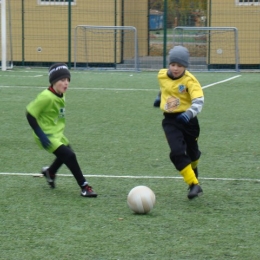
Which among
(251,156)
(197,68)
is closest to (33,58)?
(197,68)

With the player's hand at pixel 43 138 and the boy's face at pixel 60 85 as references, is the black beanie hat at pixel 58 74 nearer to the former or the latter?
the boy's face at pixel 60 85

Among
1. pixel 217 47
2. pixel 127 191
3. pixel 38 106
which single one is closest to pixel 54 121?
pixel 38 106

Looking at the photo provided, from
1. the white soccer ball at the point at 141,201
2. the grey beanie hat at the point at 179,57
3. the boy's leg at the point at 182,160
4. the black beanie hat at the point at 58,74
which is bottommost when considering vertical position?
the white soccer ball at the point at 141,201

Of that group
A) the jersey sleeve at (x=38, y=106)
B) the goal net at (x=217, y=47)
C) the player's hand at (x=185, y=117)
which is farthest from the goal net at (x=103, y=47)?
the player's hand at (x=185, y=117)

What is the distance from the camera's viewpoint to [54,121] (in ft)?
22.7

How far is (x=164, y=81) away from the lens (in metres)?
6.78

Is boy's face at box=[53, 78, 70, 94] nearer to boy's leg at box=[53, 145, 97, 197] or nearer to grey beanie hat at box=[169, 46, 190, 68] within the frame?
boy's leg at box=[53, 145, 97, 197]

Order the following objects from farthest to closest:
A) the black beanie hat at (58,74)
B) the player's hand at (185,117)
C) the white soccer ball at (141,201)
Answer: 1. the black beanie hat at (58,74)
2. the player's hand at (185,117)
3. the white soccer ball at (141,201)

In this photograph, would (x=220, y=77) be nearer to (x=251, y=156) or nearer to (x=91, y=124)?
(x=91, y=124)

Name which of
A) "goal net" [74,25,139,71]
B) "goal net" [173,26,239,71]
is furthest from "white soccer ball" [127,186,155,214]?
"goal net" [74,25,139,71]

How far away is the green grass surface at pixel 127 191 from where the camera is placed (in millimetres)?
5227

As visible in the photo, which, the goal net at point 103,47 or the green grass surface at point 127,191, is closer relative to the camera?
the green grass surface at point 127,191

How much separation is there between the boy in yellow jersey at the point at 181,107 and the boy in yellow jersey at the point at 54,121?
822mm

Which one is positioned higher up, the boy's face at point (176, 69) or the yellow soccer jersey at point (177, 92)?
the boy's face at point (176, 69)
